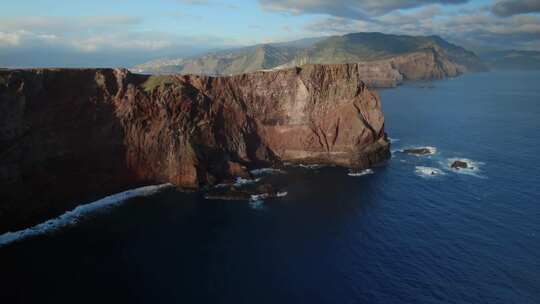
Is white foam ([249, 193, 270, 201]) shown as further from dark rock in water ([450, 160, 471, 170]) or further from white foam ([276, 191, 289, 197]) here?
dark rock in water ([450, 160, 471, 170])

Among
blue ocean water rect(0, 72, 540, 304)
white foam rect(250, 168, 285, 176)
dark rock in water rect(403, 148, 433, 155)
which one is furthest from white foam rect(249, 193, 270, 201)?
dark rock in water rect(403, 148, 433, 155)

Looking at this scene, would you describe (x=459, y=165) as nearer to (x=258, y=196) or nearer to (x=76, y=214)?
(x=258, y=196)

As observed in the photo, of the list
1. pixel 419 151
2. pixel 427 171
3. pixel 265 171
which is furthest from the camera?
pixel 419 151

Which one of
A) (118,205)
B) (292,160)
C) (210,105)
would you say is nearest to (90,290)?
(118,205)

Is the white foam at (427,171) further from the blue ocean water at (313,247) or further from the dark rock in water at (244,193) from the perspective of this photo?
the dark rock in water at (244,193)

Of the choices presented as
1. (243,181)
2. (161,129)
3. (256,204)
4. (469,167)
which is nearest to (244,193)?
(256,204)

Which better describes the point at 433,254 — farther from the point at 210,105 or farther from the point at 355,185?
the point at 210,105

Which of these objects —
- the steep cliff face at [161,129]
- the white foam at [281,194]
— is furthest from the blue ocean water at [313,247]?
the steep cliff face at [161,129]
